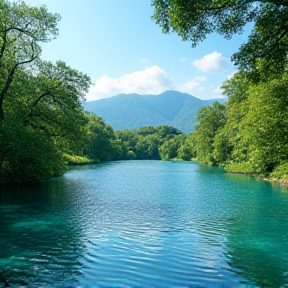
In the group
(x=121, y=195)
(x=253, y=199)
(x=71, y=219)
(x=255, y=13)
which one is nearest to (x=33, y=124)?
(x=121, y=195)

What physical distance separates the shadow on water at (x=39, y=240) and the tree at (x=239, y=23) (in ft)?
36.0

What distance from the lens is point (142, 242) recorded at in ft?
43.0

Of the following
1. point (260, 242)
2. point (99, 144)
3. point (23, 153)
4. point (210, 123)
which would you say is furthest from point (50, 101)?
point (99, 144)

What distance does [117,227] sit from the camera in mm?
15641

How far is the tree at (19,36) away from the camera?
90.9 feet

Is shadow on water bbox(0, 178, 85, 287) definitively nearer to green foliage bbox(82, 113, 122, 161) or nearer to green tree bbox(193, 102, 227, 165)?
green tree bbox(193, 102, 227, 165)

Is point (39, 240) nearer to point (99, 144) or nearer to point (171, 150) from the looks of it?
point (99, 144)

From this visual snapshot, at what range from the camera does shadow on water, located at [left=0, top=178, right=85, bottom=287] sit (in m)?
9.38

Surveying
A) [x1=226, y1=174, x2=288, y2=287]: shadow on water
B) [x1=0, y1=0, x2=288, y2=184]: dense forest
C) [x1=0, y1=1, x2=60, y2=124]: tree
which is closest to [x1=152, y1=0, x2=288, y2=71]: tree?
[x1=0, y1=0, x2=288, y2=184]: dense forest

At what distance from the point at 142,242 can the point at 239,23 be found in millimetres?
11527

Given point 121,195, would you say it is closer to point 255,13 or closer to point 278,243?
point 278,243

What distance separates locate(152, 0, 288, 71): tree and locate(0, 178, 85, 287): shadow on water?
1098 centimetres

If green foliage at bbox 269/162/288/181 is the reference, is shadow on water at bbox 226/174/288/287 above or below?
below

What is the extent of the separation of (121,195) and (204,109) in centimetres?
6548
